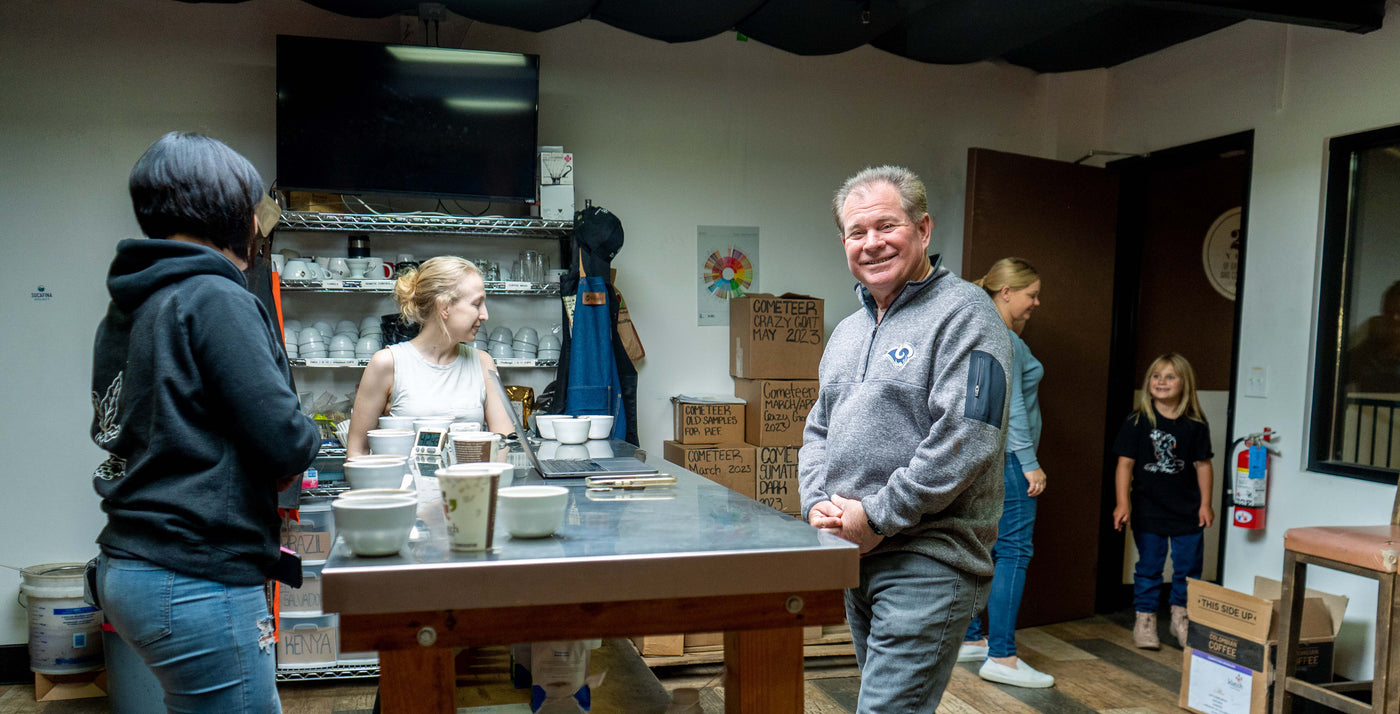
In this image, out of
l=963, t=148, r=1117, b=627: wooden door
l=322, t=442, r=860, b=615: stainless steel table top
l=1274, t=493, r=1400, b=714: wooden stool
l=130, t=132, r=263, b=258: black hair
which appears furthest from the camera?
l=963, t=148, r=1117, b=627: wooden door

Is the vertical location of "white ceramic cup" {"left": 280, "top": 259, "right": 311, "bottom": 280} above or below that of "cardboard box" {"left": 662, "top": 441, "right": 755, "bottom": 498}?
above

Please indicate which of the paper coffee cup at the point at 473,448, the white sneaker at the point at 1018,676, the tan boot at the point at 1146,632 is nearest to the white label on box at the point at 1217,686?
the white sneaker at the point at 1018,676

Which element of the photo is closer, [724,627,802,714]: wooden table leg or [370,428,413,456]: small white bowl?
[724,627,802,714]: wooden table leg

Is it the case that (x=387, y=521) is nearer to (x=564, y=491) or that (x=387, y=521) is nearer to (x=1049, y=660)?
(x=564, y=491)

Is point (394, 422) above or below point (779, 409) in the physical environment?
Result: above

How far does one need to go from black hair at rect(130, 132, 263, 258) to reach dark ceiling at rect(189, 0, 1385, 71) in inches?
81.6

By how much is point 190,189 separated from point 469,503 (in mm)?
646

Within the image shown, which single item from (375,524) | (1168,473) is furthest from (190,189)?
(1168,473)

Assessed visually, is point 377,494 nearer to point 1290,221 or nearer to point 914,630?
point 914,630

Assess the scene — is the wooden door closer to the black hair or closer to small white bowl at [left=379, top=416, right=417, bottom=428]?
small white bowl at [left=379, top=416, right=417, bottom=428]

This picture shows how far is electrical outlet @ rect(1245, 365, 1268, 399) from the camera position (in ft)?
11.1

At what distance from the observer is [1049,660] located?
11.4 ft

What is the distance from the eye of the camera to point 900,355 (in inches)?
63.3

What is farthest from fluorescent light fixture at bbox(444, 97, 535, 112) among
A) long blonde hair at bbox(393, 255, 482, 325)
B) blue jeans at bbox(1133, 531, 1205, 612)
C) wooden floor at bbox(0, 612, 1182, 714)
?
blue jeans at bbox(1133, 531, 1205, 612)
